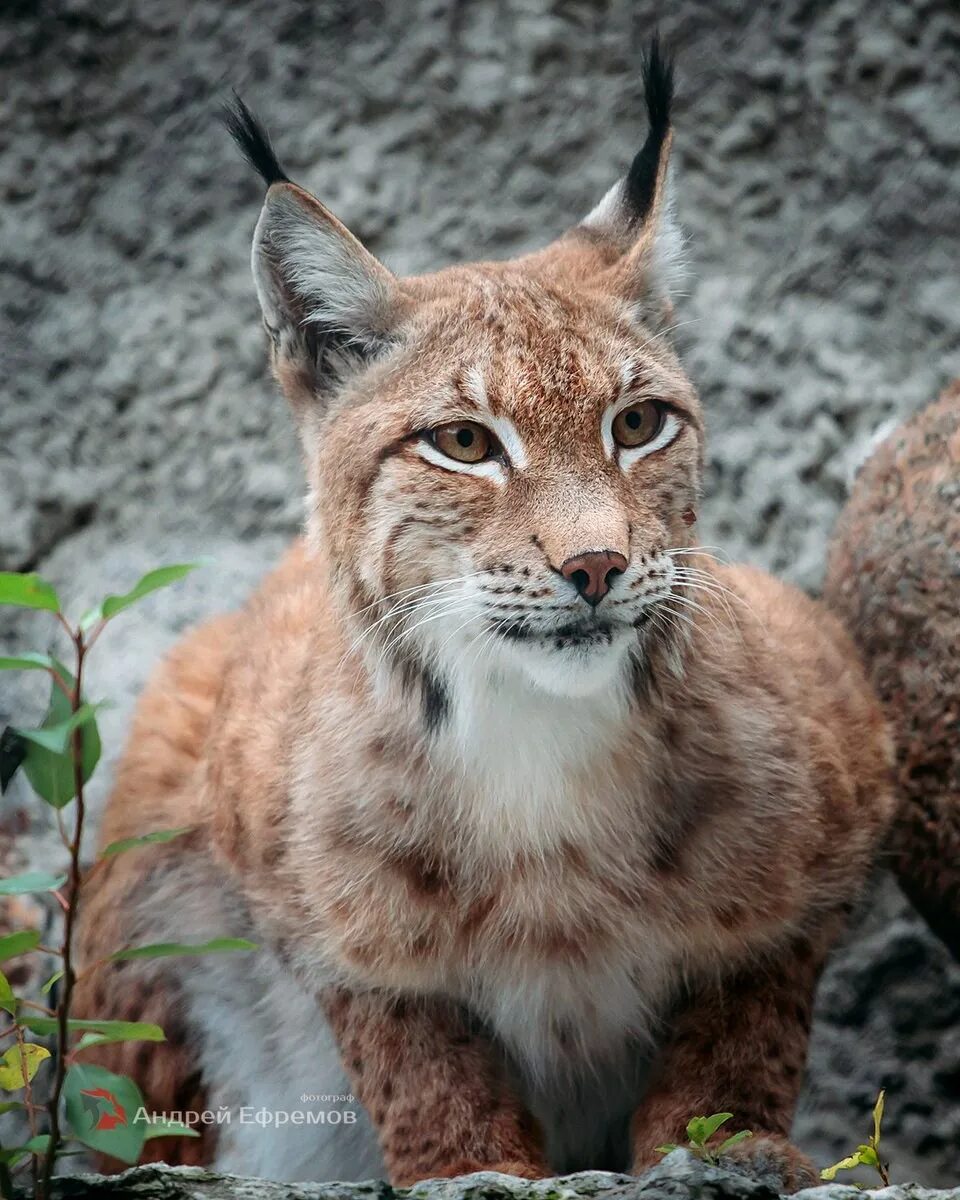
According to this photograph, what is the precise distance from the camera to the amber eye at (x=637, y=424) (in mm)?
3361

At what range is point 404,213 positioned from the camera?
5934mm

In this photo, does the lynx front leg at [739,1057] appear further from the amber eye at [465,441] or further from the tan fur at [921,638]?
the amber eye at [465,441]

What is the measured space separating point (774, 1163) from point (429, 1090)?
732 mm

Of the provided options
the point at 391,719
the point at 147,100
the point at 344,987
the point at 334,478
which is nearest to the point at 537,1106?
the point at 344,987

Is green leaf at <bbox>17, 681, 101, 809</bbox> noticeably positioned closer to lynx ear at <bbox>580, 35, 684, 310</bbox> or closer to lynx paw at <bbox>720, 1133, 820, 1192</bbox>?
lynx paw at <bbox>720, 1133, 820, 1192</bbox>

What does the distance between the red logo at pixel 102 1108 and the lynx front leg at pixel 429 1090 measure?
98 centimetres

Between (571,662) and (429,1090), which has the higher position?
(571,662)

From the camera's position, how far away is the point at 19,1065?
2820 millimetres

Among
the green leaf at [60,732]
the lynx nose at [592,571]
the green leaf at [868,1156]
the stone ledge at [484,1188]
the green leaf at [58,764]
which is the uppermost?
the lynx nose at [592,571]

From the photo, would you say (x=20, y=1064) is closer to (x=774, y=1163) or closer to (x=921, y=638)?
(x=774, y=1163)

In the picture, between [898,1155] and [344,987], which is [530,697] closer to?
[344,987]

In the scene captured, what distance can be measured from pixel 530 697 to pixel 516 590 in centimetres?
35

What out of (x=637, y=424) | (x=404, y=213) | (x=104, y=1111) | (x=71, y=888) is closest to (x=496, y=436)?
(x=637, y=424)

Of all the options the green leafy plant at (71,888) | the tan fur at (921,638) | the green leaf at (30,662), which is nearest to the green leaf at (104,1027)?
the green leafy plant at (71,888)
